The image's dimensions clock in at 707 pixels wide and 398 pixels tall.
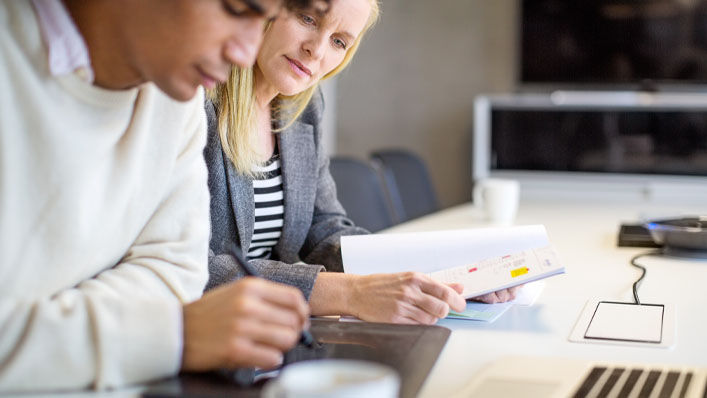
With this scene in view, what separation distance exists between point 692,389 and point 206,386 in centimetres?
49

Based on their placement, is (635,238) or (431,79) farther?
(431,79)

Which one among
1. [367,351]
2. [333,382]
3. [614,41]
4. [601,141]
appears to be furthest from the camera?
[614,41]

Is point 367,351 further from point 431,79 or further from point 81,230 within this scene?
point 431,79

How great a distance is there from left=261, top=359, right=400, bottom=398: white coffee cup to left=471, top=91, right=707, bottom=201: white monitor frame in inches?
114

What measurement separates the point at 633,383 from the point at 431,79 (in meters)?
3.70

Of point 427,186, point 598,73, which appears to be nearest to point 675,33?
point 598,73

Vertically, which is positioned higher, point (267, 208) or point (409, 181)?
point (267, 208)

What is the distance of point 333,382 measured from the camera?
64cm

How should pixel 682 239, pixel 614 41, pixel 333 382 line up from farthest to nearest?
pixel 614 41, pixel 682 239, pixel 333 382

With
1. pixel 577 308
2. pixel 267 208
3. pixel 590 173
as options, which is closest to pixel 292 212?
pixel 267 208

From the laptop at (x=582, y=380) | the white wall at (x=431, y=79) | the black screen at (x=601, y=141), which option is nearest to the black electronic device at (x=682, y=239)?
the laptop at (x=582, y=380)

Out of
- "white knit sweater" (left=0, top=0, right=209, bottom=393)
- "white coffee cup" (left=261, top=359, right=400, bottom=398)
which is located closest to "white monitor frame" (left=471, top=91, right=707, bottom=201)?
"white knit sweater" (left=0, top=0, right=209, bottom=393)

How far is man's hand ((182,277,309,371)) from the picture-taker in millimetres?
789

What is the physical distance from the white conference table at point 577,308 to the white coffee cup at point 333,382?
0.26 meters
